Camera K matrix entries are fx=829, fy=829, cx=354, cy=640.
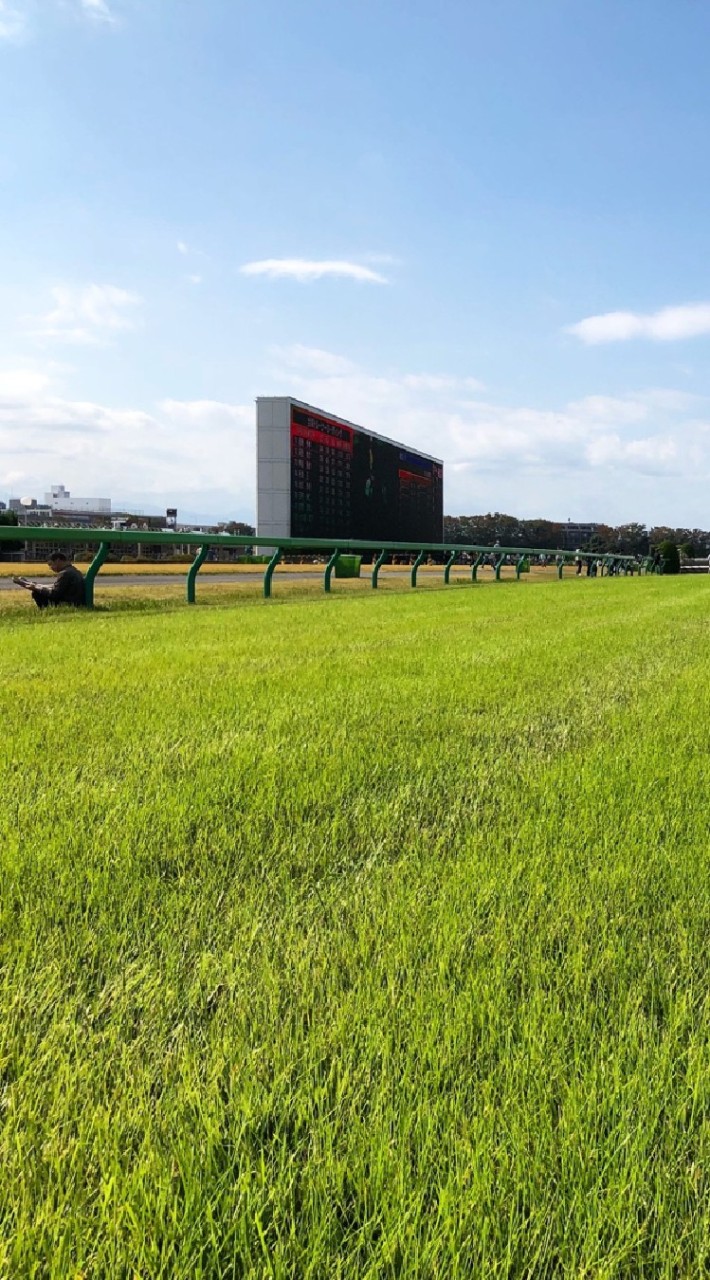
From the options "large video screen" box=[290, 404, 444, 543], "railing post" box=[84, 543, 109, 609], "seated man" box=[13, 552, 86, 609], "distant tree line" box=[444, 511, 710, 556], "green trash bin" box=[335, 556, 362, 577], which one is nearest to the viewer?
"seated man" box=[13, 552, 86, 609]

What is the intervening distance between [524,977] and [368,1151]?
2.19 ft

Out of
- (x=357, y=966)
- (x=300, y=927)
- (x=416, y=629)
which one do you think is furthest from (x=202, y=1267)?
(x=416, y=629)

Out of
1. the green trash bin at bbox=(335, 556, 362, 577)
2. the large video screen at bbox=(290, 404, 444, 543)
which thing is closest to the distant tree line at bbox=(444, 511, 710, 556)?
the large video screen at bbox=(290, 404, 444, 543)

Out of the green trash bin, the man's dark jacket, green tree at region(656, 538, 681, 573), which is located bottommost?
the man's dark jacket

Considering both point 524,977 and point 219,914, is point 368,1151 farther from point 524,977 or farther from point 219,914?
point 219,914

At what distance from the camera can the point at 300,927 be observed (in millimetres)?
2207


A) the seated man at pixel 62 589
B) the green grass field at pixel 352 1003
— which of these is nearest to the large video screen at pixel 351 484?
the seated man at pixel 62 589

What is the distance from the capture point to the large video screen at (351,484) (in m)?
52.1

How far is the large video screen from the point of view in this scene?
2052 inches

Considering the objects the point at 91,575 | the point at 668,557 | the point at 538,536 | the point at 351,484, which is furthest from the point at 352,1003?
the point at 538,536

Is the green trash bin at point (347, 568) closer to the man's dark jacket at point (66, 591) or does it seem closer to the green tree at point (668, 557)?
the man's dark jacket at point (66, 591)

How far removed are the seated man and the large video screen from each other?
39.4m

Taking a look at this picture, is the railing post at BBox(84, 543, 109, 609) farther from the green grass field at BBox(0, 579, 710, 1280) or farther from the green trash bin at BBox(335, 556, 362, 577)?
the green trash bin at BBox(335, 556, 362, 577)

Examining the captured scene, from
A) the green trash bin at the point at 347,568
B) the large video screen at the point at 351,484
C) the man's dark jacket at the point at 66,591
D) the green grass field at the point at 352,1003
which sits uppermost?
the large video screen at the point at 351,484
